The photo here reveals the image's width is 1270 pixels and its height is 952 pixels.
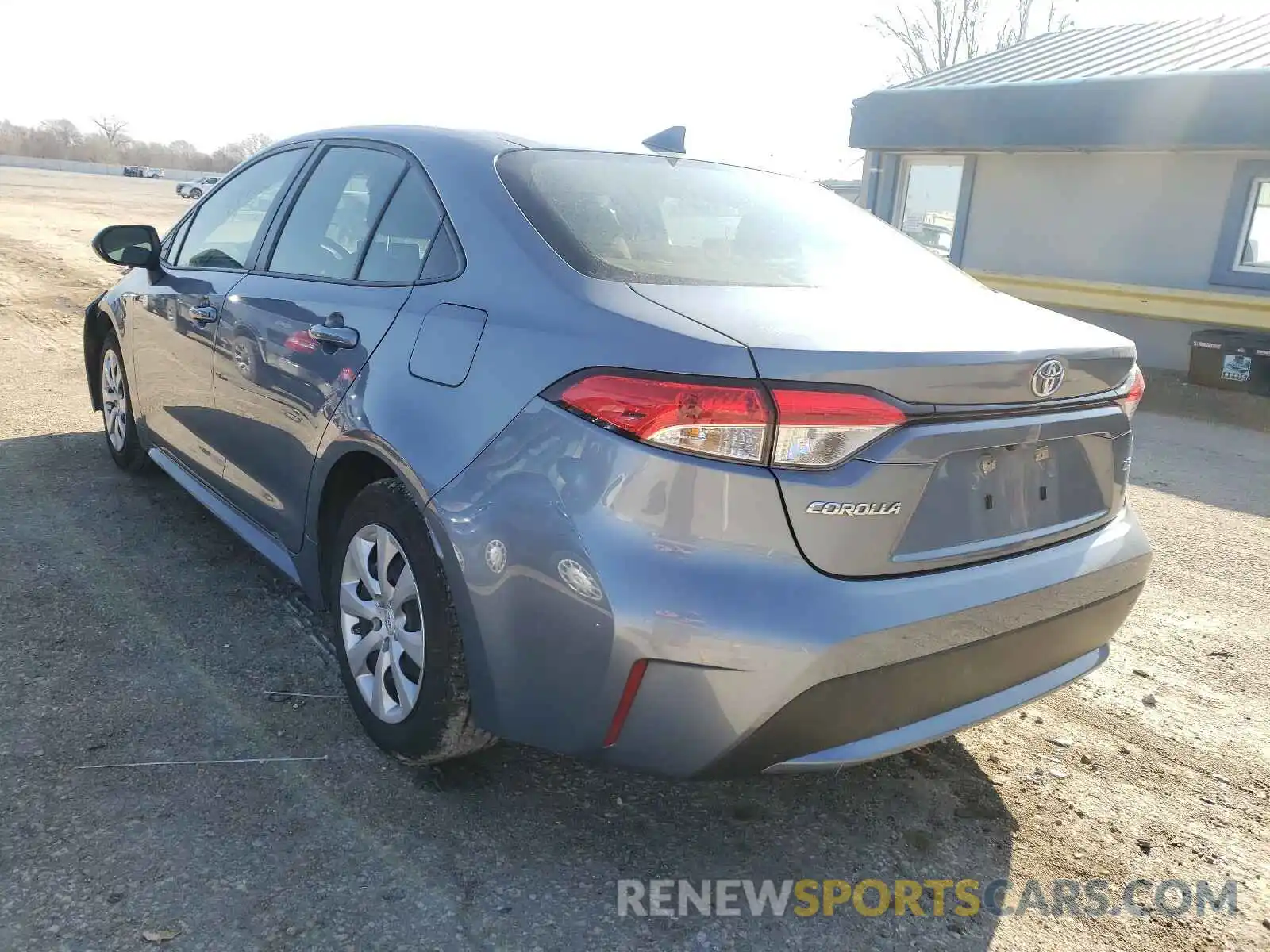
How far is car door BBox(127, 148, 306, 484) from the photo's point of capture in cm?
345

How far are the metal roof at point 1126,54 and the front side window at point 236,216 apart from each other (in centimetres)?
1034

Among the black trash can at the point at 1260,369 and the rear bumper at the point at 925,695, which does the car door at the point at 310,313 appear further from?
the black trash can at the point at 1260,369

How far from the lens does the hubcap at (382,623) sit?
94.0 inches

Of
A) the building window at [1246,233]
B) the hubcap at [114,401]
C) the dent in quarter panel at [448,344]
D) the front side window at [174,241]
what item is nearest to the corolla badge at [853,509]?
the dent in quarter panel at [448,344]

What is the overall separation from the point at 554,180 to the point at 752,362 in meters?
0.99

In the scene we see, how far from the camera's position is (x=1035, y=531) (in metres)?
2.19

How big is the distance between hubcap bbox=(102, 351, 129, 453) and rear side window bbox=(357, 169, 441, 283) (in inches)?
95.2

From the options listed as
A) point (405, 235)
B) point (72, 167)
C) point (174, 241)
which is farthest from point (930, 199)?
point (72, 167)

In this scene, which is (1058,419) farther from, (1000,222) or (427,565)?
(1000,222)

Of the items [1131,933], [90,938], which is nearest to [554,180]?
[90,938]

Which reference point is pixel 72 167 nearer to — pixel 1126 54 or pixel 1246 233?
pixel 1126 54

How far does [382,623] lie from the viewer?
2514mm

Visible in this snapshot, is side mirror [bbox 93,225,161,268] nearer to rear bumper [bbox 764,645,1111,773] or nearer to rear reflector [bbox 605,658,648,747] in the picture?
rear reflector [bbox 605,658,648,747]

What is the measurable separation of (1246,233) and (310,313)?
11363 mm
